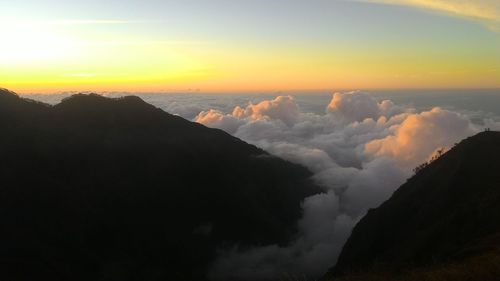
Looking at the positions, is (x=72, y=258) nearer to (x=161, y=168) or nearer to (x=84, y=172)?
(x=84, y=172)

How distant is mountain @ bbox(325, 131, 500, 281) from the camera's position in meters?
47.8

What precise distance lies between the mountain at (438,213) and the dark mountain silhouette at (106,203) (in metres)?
76.5

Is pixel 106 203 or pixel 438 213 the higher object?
pixel 438 213

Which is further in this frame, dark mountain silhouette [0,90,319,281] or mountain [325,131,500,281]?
dark mountain silhouette [0,90,319,281]

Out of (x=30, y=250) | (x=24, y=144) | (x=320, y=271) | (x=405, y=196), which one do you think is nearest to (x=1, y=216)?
(x=30, y=250)

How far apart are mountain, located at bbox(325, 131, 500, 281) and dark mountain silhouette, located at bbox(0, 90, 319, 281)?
7652 centimetres

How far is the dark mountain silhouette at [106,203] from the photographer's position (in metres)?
119

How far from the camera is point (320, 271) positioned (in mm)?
174875

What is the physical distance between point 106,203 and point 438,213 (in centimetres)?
11562

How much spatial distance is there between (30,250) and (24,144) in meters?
51.6

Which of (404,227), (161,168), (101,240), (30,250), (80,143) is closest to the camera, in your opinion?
(404,227)

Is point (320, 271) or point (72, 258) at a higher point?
point (72, 258)

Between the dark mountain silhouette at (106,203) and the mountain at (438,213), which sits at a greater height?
the mountain at (438,213)

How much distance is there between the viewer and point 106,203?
149m
